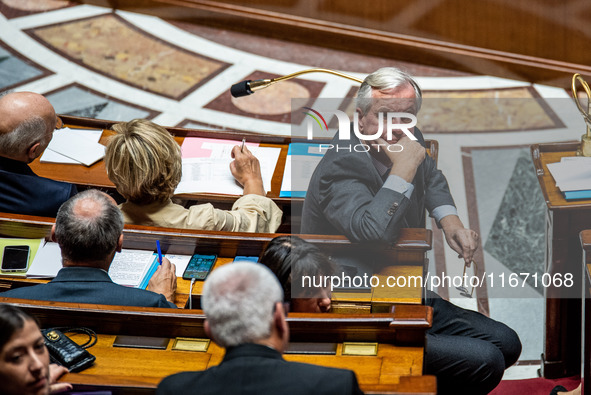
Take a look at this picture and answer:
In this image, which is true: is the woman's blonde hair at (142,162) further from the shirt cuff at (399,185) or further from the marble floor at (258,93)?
the marble floor at (258,93)

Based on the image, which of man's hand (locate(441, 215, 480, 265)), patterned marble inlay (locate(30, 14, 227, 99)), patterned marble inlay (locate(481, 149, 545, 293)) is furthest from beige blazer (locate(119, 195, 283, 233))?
patterned marble inlay (locate(30, 14, 227, 99))

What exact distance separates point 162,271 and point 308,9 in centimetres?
357

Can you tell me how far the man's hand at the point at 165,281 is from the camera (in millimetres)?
2686

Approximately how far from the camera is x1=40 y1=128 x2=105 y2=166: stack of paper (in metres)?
3.68

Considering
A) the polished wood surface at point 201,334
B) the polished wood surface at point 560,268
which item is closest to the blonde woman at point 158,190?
the polished wood surface at point 201,334

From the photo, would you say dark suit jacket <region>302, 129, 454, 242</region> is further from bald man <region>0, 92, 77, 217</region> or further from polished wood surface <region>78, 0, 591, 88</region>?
Answer: polished wood surface <region>78, 0, 591, 88</region>

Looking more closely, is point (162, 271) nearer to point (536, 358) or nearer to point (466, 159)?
point (536, 358)

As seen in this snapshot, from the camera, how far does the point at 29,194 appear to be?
10.3ft

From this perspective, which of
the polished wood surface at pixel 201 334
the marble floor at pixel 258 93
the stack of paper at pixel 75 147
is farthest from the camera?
the marble floor at pixel 258 93

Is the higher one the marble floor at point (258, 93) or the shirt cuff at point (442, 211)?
the marble floor at point (258, 93)

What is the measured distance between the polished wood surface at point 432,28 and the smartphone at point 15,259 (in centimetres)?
350

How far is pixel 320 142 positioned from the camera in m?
3.69

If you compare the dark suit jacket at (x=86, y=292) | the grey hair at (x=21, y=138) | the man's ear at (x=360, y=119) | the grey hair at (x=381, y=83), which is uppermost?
the grey hair at (x=381, y=83)

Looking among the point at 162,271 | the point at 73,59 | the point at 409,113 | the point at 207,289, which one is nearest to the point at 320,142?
the point at 409,113
